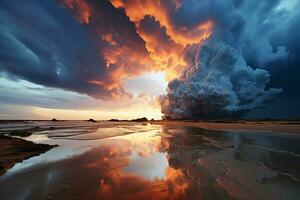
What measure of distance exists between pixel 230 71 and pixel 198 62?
12.7 metres

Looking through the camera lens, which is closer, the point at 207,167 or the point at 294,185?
the point at 294,185

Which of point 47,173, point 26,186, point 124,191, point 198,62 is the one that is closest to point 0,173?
point 47,173

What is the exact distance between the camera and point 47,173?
746cm

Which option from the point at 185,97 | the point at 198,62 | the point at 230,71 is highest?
the point at 198,62

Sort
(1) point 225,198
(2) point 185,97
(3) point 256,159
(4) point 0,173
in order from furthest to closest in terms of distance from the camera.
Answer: (2) point 185,97 < (3) point 256,159 < (4) point 0,173 < (1) point 225,198

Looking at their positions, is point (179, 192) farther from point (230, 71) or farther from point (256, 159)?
point (230, 71)

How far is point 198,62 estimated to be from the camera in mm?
71750

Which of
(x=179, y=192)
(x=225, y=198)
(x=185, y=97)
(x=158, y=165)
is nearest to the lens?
(x=225, y=198)

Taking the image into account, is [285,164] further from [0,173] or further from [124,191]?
[0,173]

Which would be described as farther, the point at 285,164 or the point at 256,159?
the point at 256,159

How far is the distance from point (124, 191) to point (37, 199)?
96.3 inches

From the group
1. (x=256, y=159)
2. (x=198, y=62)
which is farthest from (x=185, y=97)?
(x=256, y=159)

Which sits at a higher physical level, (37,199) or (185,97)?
(185,97)

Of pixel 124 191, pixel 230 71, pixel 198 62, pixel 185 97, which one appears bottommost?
pixel 124 191
